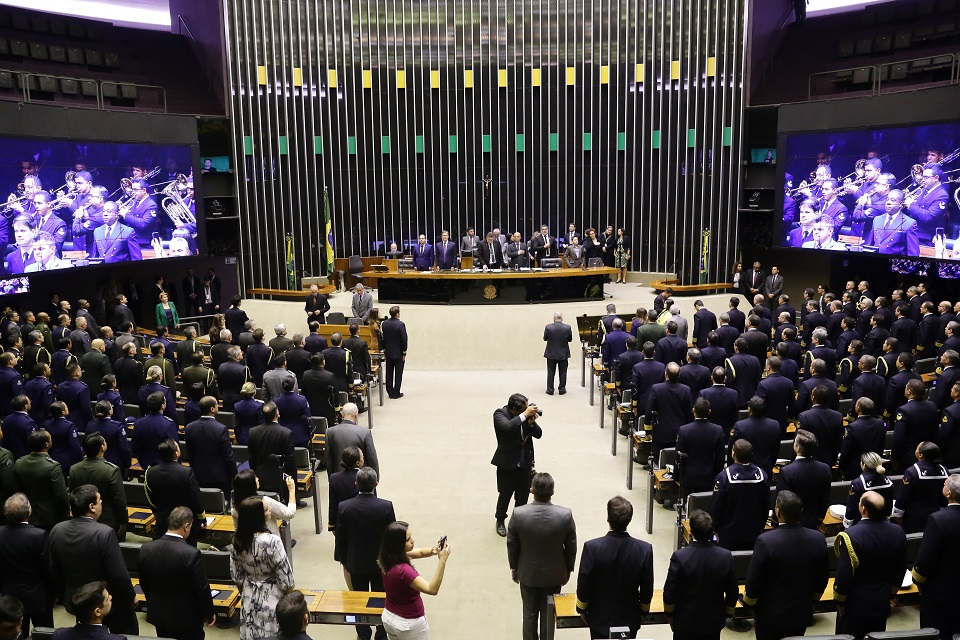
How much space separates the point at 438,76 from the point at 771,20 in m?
7.78

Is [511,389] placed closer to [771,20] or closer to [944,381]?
[944,381]

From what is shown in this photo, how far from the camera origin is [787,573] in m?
4.38

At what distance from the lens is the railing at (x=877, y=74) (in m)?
14.5

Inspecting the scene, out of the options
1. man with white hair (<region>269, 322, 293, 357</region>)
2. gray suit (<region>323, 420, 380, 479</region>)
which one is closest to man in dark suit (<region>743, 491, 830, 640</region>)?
gray suit (<region>323, 420, 380, 479</region>)

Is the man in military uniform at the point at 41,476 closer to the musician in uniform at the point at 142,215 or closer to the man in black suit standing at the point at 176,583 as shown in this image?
the man in black suit standing at the point at 176,583

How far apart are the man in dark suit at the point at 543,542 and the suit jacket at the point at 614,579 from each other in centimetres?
53

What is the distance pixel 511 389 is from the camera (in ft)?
41.6

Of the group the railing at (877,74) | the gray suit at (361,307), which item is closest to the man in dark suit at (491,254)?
the gray suit at (361,307)

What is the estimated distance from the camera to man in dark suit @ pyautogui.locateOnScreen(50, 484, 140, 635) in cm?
450

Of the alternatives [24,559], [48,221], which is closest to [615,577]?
[24,559]

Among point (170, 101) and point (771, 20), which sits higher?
point (771, 20)

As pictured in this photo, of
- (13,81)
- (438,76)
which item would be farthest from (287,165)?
(13,81)

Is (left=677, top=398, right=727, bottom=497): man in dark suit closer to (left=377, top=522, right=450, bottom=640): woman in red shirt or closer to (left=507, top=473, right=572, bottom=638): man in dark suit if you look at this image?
(left=507, top=473, right=572, bottom=638): man in dark suit

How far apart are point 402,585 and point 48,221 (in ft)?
41.7
